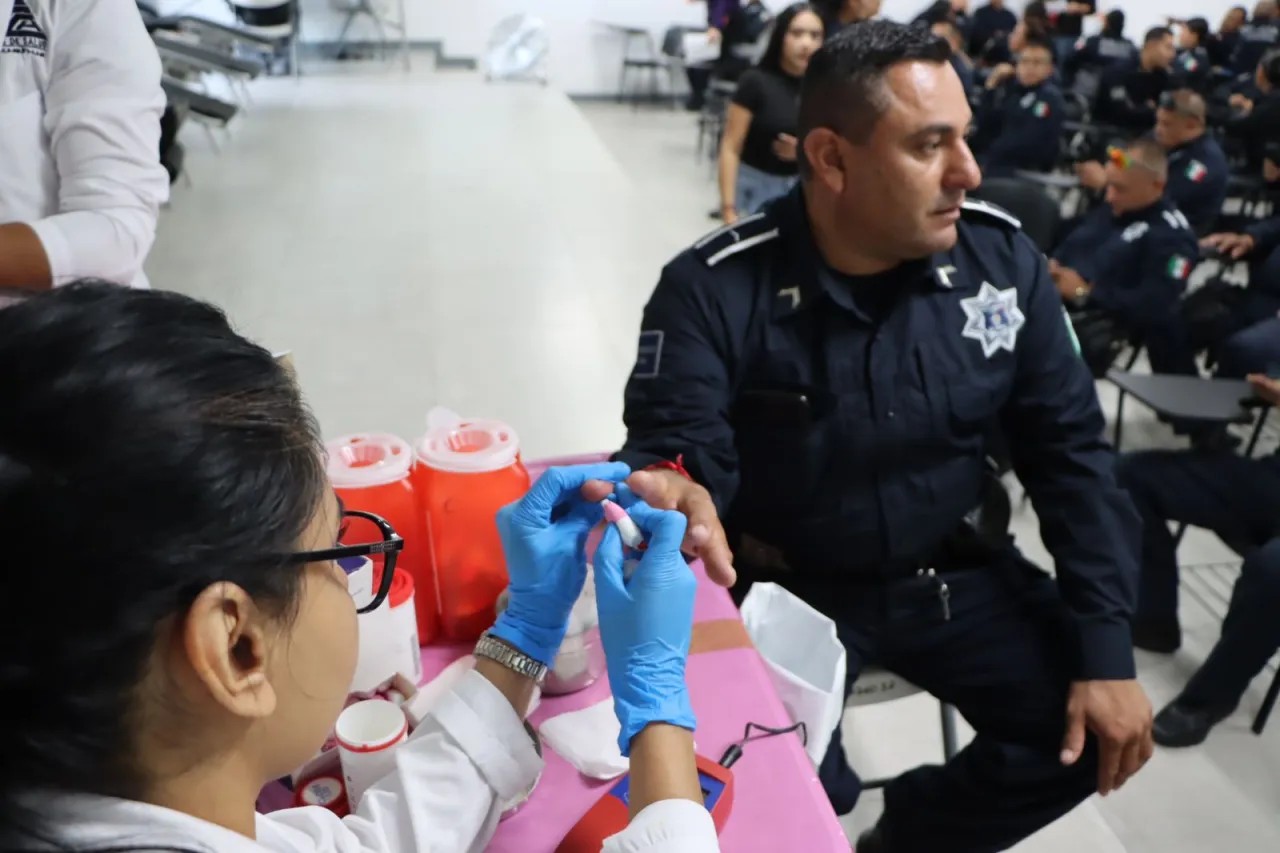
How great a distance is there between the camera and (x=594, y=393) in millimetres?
3342

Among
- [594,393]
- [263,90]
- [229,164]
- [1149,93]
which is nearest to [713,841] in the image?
[594,393]

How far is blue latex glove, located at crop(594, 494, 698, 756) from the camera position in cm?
83

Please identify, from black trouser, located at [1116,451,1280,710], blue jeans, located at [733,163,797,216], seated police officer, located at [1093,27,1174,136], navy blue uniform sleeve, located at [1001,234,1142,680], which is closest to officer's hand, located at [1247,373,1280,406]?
black trouser, located at [1116,451,1280,710]

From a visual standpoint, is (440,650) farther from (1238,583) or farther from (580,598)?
(1238,583)

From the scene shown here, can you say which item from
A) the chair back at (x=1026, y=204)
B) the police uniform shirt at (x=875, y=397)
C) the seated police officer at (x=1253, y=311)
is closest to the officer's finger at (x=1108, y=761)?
the police uniform shirt at (x=875, y=397)

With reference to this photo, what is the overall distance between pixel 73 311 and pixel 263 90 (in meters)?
8.88

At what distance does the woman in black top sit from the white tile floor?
2.52 feet

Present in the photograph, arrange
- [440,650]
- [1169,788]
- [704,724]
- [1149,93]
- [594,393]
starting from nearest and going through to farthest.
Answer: [704,724] → [440,650] → [1169,788] → [594,393] → [1149,93]

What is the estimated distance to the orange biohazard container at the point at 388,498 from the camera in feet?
3.29

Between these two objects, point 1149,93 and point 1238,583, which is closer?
point 1238,583

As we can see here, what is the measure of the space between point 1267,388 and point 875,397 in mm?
1307

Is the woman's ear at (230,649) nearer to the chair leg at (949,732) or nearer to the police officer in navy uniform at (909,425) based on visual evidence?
the police officer in navy uniform at (909,425)

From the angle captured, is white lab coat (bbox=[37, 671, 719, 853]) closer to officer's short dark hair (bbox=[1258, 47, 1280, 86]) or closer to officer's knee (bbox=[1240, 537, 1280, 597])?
officer's knee (bbox=[1240, 537, 1280, 597])

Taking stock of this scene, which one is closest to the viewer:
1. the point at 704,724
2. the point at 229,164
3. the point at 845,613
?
the point at 704,724
